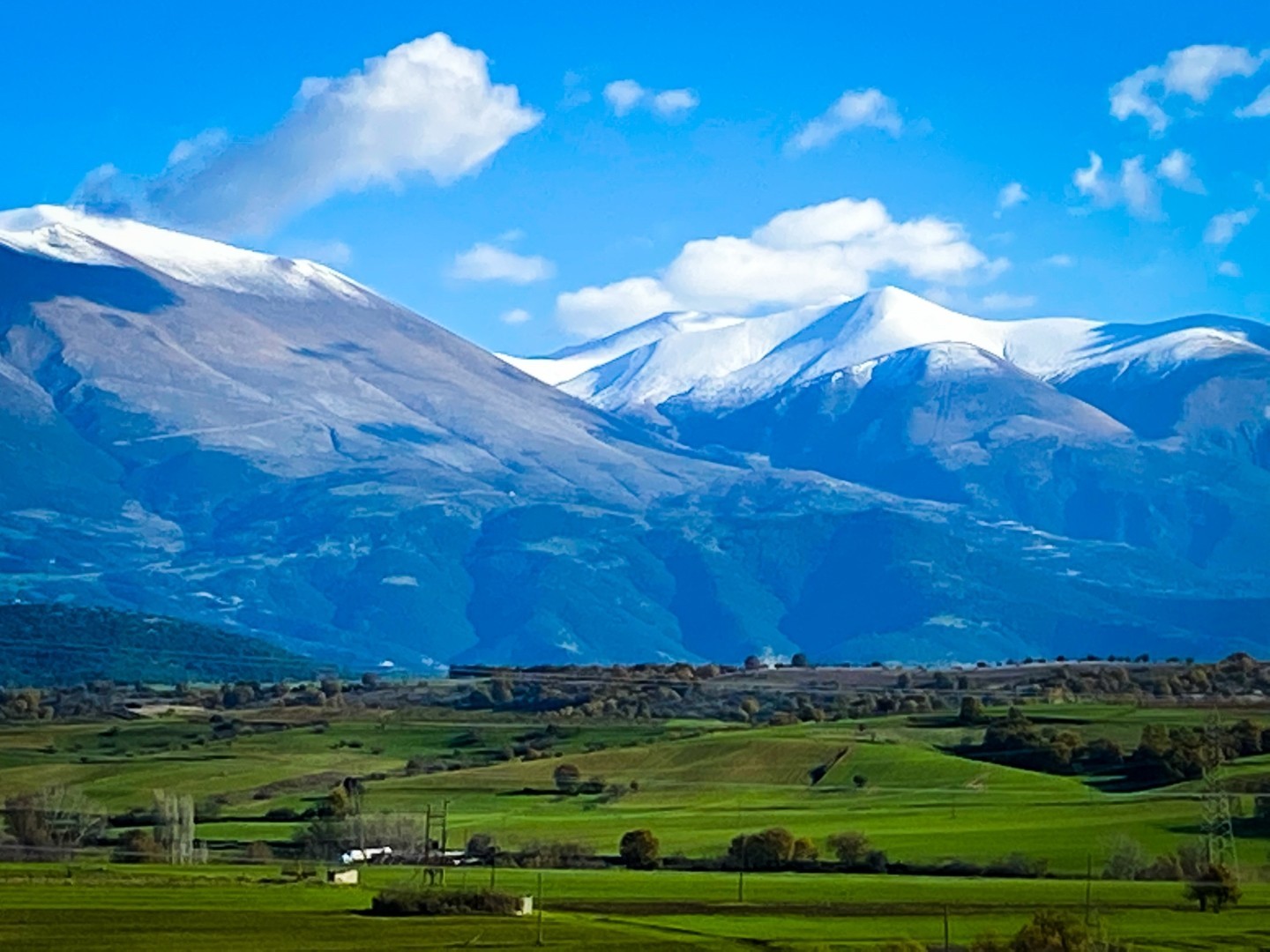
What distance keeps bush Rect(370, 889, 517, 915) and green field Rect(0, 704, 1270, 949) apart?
4.33ft

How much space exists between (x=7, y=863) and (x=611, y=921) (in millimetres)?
28872

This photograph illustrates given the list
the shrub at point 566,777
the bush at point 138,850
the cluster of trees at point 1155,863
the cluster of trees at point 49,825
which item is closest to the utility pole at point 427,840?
the bush at point 138,850

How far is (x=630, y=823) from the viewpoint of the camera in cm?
10125

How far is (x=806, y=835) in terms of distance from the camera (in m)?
94.9

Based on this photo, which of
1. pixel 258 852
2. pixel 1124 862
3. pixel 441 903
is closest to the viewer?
pixel 441 903

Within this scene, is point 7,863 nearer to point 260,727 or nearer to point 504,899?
point 504,899

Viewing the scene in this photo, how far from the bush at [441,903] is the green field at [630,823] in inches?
52.0

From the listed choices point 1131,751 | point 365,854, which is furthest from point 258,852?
point 1131,751

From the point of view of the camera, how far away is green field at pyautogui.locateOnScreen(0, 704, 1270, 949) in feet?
219

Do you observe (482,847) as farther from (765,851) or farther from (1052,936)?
(1052,936)

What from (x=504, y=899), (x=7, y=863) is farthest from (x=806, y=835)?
(x=7, y=863)

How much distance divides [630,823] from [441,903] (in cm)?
2904

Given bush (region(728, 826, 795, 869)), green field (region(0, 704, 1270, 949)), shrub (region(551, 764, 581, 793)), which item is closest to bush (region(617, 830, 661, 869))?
green field (region(0, 704, 1270, 949))

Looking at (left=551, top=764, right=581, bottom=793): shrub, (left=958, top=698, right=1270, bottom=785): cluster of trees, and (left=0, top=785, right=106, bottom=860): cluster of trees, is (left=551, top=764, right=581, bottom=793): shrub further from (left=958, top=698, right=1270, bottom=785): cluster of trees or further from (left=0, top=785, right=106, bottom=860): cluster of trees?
(left=0, top=785, right=106, bottom=860): cluster of trees
